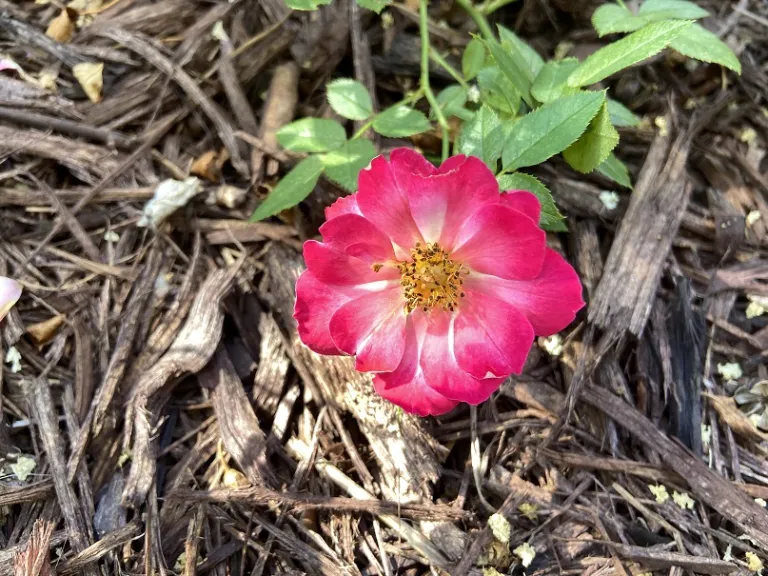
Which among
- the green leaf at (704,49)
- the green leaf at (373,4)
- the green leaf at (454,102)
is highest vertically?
the green leaf at (704,49)

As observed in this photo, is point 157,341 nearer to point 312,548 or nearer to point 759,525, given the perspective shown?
point 312,548

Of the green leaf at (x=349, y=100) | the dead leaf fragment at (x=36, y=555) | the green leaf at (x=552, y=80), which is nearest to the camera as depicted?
the dead leaf fragment at (x=36, y=555)

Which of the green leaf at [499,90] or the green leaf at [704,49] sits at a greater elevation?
the green leaf at [704,49]

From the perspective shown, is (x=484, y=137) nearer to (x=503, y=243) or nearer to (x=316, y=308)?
(x=503, y=243)

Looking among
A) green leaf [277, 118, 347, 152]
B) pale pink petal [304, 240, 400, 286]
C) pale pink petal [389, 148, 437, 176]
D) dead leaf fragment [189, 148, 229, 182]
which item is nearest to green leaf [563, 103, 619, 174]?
pale pink petal [389, 148, 437, 176]

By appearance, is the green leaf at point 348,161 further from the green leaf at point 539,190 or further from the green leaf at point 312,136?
the green leaf at point 539,190

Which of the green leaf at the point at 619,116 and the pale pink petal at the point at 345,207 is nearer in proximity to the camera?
the pale pink petal at the point at 345,207

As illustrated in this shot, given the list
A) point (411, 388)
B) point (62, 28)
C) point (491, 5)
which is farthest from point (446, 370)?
point (62, 28)

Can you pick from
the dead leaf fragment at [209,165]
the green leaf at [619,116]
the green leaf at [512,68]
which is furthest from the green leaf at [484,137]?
the dead leaf fragment at [209,165]
